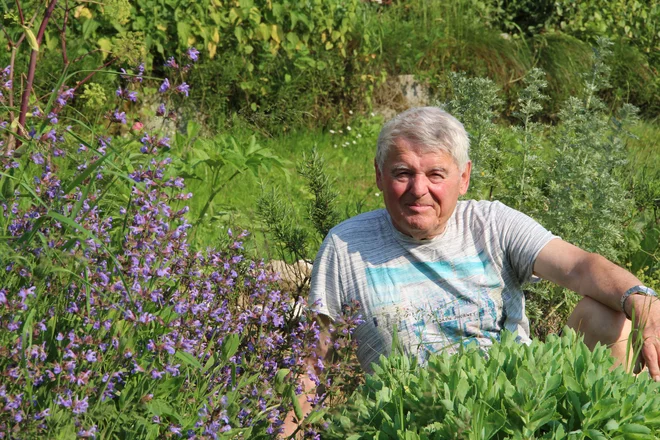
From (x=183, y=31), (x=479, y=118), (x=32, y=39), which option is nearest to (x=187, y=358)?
(x=32, y=39)

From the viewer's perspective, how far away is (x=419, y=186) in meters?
3.20

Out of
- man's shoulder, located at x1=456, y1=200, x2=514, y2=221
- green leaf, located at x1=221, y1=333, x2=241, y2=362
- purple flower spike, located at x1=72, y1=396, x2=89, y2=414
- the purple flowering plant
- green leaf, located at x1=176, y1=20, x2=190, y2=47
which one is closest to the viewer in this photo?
purple flower spike, located at x1=72, y1=396, x2=89, y2=414

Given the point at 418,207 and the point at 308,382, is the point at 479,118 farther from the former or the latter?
the point at 308,382

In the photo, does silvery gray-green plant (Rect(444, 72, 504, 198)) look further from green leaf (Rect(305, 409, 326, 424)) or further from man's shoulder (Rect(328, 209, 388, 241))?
green leaf (Rect(305, 409, 326, 424))

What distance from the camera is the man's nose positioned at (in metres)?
3.19

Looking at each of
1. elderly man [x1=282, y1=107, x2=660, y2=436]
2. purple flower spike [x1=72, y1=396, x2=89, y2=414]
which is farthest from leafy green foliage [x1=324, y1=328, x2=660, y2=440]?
elderly man [x1=282, y1=107, x2=660, y2=436]

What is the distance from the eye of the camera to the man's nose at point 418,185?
3193mm

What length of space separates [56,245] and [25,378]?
13.8 inches

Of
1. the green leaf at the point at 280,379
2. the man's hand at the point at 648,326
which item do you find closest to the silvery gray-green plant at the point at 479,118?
the man's hand at the point at 648,326

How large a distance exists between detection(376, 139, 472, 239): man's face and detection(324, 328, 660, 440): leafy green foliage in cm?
93

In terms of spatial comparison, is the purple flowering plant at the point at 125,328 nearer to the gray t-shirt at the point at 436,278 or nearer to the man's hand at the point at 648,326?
the gray t-shirt at the point at 436,278

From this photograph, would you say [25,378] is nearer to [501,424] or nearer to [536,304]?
[501,424]

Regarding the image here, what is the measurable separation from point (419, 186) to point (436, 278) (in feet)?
1.17

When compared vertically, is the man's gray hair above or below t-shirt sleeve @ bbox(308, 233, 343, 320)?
above
